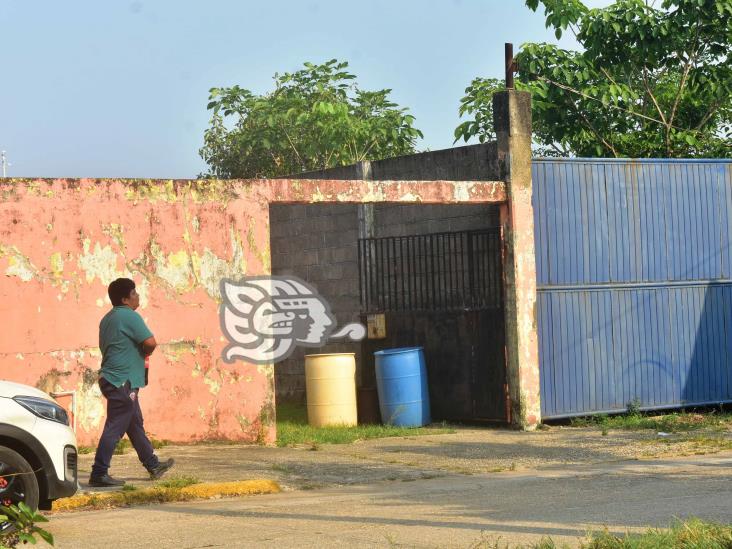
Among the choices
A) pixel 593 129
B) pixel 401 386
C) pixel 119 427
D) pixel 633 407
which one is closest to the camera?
pixel 119 427

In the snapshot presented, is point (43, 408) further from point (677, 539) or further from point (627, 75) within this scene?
point (627, 75)

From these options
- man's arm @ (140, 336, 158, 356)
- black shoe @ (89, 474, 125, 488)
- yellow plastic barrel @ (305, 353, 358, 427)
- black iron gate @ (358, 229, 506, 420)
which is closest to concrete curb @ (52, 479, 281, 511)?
black shoe @ (89, 474, 125, 488)

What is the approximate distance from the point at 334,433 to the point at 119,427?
169 inches

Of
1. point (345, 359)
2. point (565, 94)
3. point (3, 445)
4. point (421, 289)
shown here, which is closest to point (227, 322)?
point (345, 359)

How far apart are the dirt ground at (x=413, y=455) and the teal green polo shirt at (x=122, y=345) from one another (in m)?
0.92

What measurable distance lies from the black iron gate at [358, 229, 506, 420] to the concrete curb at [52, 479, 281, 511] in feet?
17.1

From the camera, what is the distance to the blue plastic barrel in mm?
15234

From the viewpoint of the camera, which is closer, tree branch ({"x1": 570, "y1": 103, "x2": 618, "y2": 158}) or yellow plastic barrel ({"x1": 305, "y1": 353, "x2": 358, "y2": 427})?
yellow plastic barrel ({"x1": 305, "y1": 353, "x2": 358, "y2": 427})

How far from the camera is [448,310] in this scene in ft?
51.7

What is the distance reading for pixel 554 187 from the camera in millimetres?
15211

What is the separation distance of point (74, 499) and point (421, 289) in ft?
24.4

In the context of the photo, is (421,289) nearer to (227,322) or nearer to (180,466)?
(227,322)

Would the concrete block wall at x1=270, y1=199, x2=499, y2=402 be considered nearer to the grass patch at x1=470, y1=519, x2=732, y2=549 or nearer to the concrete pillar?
the concrete pillar

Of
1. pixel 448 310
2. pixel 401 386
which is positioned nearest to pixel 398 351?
pixel 401 386
